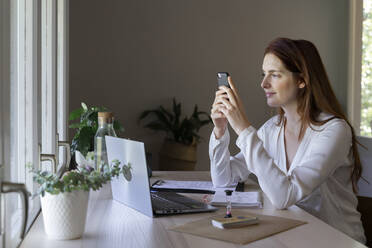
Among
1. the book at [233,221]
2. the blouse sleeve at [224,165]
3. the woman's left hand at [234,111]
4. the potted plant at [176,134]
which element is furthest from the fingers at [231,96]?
the potted plant at [176,134]

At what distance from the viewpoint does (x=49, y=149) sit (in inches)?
72.1

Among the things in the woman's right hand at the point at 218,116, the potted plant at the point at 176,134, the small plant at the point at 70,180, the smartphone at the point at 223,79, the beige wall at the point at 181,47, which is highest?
the beige wall at the point at 181,47

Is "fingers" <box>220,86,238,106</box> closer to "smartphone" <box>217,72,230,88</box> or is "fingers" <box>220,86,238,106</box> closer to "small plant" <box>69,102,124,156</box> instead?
"smartphone" <box>217,72,230,88</box>

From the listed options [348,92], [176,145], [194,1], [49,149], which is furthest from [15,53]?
[348,92]

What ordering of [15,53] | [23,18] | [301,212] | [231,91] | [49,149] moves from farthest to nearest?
1. [49,149]
2. [231,91]
3. [301,212]
4. [23,18]
5. [15,53]

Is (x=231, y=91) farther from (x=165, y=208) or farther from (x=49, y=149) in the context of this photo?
(x=49, y=149)

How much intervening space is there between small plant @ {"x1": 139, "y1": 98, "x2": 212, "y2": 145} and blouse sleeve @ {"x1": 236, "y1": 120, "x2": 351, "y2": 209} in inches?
114

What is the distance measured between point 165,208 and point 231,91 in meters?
0.52

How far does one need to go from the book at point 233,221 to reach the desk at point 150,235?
0.09 m

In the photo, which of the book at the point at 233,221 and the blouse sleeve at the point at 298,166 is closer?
the book at the point at 233,221

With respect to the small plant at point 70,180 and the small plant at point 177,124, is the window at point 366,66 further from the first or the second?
the small plant at point 70,180

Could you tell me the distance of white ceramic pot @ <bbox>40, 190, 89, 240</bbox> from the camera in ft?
3.30

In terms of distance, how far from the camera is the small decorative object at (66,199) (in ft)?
3.23

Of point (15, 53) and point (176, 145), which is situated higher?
point (15, 53)
